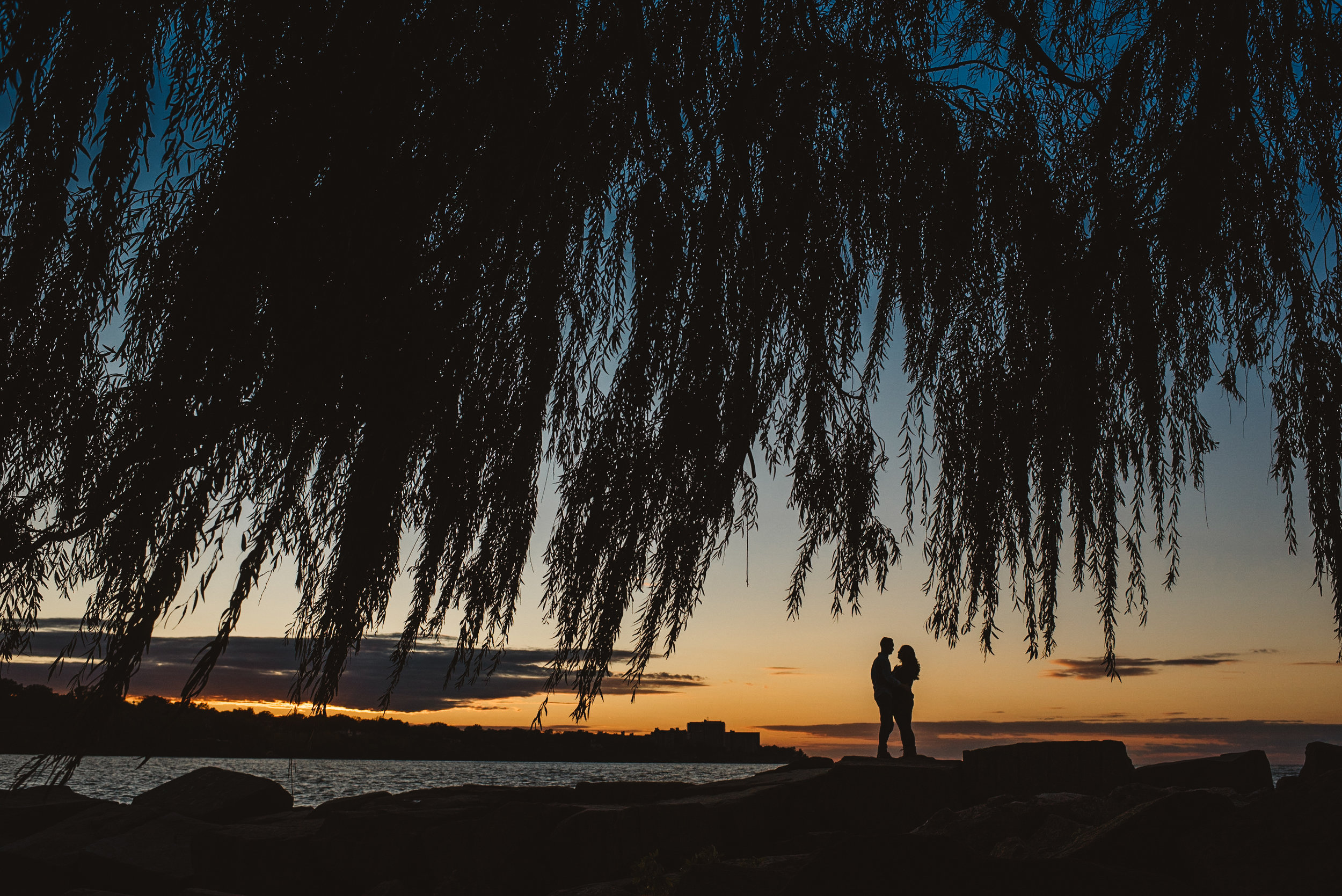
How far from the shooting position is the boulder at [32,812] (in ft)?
25.3

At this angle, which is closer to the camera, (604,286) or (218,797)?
(604,286)

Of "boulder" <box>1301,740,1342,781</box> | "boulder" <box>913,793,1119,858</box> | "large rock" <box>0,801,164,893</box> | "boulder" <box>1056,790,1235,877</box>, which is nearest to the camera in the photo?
"boulder" <box>1056,790,1235,877</box>

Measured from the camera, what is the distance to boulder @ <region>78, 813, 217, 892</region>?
19.1 ft

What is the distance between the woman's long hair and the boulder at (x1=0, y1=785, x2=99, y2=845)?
702cm

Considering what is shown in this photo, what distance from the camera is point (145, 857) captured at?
598 centimetres

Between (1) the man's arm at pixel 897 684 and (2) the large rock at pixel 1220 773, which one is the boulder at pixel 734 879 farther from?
(1) the man's arm at pixel 897 684

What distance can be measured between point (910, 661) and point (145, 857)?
5.64 m

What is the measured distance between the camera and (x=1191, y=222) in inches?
84.4

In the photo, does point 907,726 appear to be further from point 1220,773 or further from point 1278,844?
point 1278,844

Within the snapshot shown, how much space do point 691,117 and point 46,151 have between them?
1323 millimetres

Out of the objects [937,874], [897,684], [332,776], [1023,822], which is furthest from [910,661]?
[332,776]

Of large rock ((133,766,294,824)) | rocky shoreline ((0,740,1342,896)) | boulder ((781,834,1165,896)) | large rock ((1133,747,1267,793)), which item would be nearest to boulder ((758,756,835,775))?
rocky shoreline ((0,740,1342,896))

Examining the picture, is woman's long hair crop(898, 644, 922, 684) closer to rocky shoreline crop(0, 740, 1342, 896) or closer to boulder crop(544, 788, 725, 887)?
rocky shoreline crop(0, 740, 1342, 896)

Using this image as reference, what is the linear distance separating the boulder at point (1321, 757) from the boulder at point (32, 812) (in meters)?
8.75
